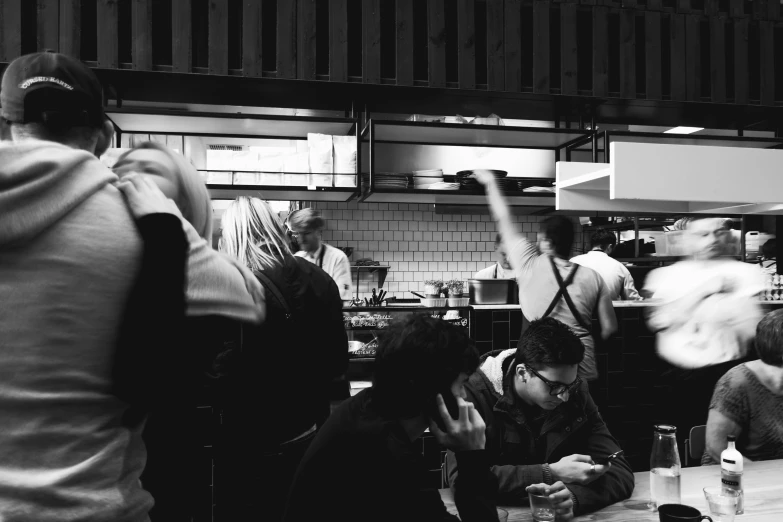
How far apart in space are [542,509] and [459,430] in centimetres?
30

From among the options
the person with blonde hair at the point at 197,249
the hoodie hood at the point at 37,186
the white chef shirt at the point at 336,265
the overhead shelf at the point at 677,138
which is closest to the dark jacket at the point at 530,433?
the person with blonde hair at the point at 197,249

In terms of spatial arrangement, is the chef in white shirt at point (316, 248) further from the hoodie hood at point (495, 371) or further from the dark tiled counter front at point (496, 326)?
the hoodie hood at point (495, 371)

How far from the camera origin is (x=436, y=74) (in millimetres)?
4328

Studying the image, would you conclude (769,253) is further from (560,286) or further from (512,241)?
(512,241)

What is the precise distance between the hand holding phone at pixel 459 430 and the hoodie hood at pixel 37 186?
1.04 meters

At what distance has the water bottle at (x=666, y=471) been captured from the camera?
164 centimetres

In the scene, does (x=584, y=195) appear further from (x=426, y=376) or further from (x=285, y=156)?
(x=285, y=156)

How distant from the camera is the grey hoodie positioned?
0.70 meters

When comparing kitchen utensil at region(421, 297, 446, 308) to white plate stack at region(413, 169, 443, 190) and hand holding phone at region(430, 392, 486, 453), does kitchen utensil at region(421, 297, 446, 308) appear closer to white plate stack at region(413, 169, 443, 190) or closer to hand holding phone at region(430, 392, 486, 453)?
white plate stack at region(413, 169, 443, 190)

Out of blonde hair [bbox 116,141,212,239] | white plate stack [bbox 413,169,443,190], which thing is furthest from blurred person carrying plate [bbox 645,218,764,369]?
blonde hair [bbox 116,141,212,239]

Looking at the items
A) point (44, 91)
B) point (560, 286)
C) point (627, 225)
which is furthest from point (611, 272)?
point (44, 91)

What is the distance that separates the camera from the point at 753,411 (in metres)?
2.15

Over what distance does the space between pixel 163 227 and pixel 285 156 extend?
11.6 ft

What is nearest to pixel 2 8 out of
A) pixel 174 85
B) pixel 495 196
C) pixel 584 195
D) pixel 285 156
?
pixel 174 85
